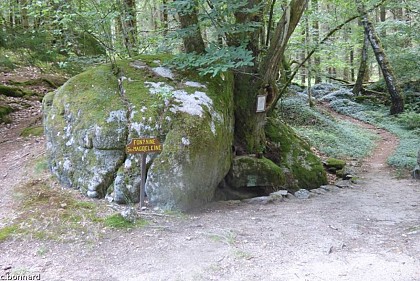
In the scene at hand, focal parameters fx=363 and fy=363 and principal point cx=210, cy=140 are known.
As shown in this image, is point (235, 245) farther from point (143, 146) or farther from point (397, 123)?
point (397, 123)

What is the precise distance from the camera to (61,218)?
177 inches

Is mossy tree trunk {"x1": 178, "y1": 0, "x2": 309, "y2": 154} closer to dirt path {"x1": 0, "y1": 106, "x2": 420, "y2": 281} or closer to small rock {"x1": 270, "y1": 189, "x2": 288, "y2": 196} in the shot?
small rock {"x1": 270, "y1": 189, "x2": 288, "y2": 196}

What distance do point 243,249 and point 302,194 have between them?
3.31 meters

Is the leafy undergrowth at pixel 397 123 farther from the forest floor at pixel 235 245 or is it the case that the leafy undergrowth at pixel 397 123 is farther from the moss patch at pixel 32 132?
the moss patch at pixel 32 132

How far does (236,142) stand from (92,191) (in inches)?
119

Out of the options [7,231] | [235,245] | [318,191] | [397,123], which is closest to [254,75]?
[318,191]

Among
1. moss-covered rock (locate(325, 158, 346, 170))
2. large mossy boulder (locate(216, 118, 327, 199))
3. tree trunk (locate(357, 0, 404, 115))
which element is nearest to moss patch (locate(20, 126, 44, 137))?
large mossy boulder (locate(216, 118, 327, 199))

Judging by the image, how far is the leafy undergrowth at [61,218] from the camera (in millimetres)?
4176

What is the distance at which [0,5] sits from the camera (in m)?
8.07

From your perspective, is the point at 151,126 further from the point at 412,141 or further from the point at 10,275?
the point at 412,141

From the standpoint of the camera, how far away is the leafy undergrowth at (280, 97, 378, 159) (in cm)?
1125

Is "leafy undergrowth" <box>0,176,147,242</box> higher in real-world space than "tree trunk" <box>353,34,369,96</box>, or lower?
lower

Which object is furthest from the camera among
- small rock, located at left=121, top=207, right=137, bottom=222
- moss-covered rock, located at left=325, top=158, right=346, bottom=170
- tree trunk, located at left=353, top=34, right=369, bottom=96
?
tree trunk, located at left=353, top=34, right=369, bottom=96

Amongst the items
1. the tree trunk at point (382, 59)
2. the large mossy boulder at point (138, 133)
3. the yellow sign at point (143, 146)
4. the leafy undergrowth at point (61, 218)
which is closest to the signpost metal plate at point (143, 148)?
the yellow sign at point (143, 146)
